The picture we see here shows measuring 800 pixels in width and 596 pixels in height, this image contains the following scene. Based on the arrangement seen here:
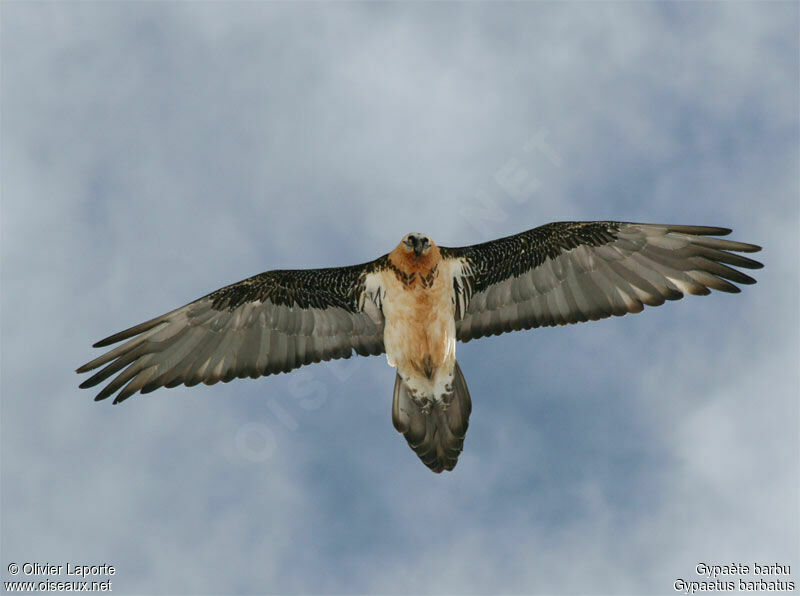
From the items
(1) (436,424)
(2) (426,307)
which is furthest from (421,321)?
(1) (436,424)

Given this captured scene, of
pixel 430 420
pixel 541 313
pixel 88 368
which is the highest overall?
pixel 541 313

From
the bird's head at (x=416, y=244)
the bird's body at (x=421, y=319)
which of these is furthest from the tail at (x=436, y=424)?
the bird's head at (x=416, y=244)

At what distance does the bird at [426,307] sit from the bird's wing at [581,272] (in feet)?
0.05

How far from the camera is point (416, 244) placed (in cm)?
1117

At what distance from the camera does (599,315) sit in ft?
39.8

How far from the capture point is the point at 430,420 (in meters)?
11.6

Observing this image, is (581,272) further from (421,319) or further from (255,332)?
(255,332)

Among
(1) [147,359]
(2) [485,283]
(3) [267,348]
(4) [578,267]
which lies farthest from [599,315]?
(1) [147,359]

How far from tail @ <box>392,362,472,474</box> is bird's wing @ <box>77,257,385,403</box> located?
120 cm

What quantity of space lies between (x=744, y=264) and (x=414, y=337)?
5076 millimetres

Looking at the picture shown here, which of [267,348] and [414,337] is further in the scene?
[267,348]

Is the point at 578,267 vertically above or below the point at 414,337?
above

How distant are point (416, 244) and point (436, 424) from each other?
107 inches

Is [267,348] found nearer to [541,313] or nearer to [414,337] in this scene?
[414,337]
